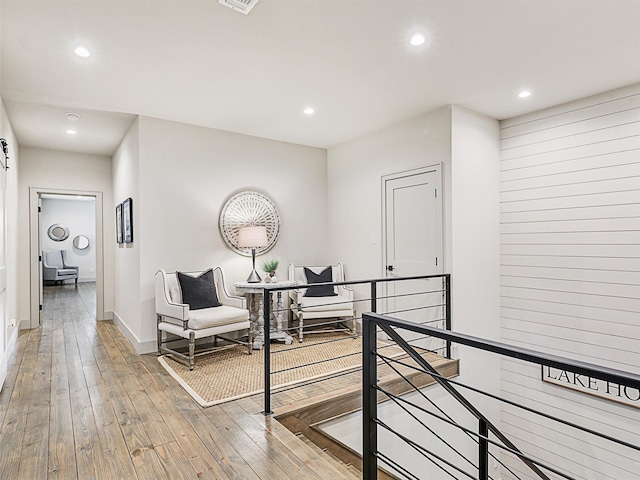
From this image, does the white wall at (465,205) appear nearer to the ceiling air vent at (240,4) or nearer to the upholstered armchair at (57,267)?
the ceiling air vent at (240,4)

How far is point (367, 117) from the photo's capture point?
4.32 metres

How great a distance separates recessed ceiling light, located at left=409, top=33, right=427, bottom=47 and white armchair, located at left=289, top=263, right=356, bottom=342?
8.52 ft

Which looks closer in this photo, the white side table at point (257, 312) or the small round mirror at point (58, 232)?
the white side table at point (257, 312)

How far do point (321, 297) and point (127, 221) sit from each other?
2478 millimetres

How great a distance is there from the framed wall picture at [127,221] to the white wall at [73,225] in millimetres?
7218

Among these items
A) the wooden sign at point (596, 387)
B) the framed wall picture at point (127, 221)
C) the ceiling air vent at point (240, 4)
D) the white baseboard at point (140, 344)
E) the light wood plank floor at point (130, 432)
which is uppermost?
the ceiling air vent at point (240, 4)

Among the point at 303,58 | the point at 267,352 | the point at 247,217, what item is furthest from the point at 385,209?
the point at 267,352

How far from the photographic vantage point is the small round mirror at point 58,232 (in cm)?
1107

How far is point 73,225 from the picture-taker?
1146 centimetres

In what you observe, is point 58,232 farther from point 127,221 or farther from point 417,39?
point 417,39

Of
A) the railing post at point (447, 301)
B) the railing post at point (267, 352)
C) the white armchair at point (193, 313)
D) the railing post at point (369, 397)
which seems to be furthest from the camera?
the railing post at point (447, 301)

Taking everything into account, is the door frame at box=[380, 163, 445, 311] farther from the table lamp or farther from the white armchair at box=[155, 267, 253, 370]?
the white armchair at box=[155, 267, 253, 370]

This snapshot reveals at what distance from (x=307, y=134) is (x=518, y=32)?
8.97 feet

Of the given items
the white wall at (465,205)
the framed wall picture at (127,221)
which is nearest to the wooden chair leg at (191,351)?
the framed wall picture at (127,221)
